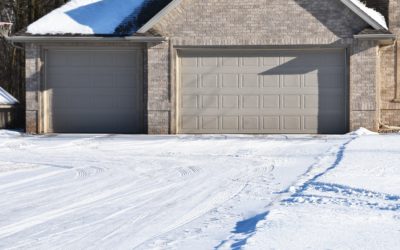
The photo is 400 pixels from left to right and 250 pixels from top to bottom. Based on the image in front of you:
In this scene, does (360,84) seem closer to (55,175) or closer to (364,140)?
(364,140)

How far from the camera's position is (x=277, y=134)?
2048cm

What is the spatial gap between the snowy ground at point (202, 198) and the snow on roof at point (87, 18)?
638 centimetres

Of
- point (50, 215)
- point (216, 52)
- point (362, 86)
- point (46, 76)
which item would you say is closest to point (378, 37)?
point (362, 86)

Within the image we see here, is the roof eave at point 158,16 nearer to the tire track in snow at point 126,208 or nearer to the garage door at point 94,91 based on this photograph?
the garage door at point 94,91

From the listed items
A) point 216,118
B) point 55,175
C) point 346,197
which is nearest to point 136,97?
point 216,118

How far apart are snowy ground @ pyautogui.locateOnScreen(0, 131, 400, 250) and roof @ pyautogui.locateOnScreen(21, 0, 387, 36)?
588cm

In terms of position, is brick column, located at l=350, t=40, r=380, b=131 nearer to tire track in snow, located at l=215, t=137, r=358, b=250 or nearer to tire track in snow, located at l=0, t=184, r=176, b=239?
tire track in snow, located at l=215, t=137, r=358, b=250

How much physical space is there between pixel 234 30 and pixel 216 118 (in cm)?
259

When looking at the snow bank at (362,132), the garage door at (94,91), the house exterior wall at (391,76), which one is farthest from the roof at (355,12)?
the snow bank at (362,132)

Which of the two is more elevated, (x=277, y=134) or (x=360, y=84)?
(x=360, y=84)

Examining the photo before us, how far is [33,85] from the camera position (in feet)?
69.4

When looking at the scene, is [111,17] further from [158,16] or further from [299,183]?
[299,183]

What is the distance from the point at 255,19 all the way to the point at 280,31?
2.62 ft

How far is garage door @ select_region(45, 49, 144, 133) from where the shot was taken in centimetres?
2120
